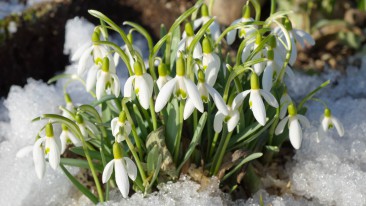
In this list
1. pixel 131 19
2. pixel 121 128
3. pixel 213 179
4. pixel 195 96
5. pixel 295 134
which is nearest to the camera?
pixel 195 96

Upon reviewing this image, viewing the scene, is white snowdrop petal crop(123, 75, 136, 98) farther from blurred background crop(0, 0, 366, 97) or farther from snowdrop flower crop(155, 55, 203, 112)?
blurred background crop(0, 0, 366, 97)

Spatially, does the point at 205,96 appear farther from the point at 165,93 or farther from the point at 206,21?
the point at 206,21

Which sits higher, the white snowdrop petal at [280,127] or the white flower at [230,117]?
the white flower at [230,117]

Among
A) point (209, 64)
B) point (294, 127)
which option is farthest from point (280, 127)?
point (209, 64)

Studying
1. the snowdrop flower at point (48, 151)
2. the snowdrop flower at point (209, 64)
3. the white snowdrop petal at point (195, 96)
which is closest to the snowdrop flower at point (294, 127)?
the snowdrop flower at point (209, 64)

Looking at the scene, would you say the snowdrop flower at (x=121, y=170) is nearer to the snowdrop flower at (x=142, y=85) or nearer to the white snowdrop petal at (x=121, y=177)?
the white snowdrop petal at (x=121, y=177)

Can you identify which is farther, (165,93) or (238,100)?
(238,100)

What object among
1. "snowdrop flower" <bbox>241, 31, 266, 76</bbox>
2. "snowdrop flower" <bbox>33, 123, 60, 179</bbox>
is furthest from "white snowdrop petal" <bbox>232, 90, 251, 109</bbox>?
"snowdrop flower" <bbox>33, 123, 60, 179</bbox>
